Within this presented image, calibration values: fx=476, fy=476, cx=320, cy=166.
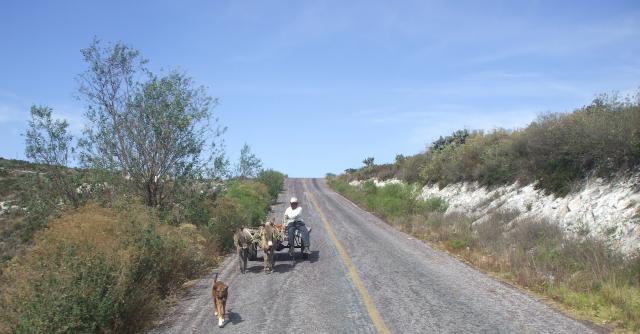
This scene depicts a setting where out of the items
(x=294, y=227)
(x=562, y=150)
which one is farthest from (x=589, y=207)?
(x=294, y=227)

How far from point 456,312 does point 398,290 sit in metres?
1.79

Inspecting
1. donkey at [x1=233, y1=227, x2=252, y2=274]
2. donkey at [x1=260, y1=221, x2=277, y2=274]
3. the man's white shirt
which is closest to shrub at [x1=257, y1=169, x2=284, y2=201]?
the man's white shirt

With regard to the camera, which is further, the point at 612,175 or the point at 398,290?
the point at 612,175

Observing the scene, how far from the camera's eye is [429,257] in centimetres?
1366

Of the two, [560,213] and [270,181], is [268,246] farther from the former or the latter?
[270,181]

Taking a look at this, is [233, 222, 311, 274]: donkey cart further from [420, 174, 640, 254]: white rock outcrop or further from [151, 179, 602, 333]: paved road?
[420, 174, 640, 254]: white rock outcrop

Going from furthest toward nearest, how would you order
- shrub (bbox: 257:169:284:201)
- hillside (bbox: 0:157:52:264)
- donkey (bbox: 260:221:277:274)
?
1. shrub (bbox: 257:169:284:201)
2. hillside (bbox: 0:157:52:264)
3. donkey (bbox: 260:221:277:274)

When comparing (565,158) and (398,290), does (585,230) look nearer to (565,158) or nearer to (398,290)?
(565,158)

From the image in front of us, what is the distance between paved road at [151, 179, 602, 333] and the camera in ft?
23.3

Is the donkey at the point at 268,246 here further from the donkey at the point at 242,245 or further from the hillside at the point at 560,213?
the hillside at the point at 560,213

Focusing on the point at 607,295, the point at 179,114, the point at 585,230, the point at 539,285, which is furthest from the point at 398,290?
the point at 179,114

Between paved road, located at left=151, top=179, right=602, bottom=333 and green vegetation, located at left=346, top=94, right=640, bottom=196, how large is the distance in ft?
18.8

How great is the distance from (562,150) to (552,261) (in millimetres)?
6670

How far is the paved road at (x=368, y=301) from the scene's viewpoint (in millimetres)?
7105
